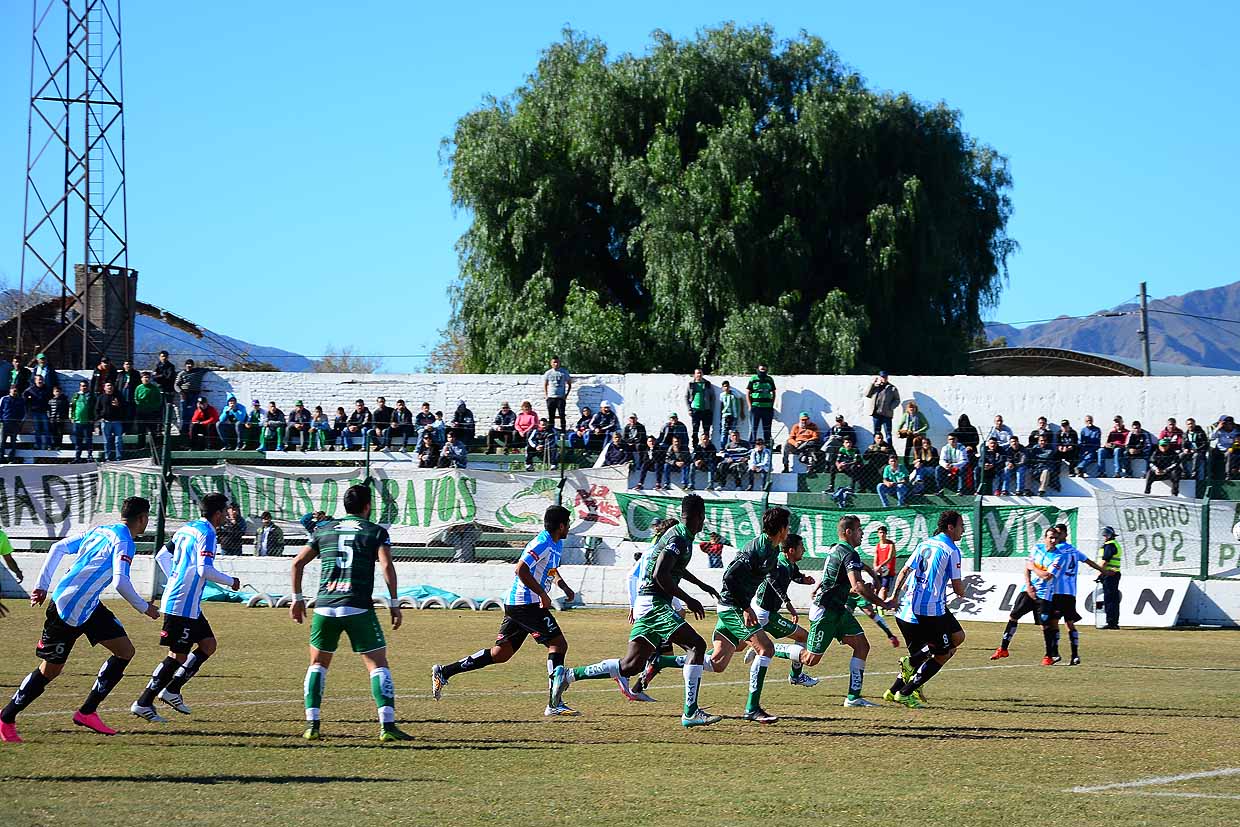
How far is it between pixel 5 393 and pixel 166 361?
4.21 meters

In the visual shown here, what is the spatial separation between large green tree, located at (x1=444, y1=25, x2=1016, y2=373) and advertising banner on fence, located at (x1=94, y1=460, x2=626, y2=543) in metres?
14.0

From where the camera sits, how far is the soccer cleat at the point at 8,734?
10258mm

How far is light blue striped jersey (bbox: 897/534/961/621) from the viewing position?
13016 millimetres

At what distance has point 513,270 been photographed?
4531cm

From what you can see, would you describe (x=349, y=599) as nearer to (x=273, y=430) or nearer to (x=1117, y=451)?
(x=273, y=430)

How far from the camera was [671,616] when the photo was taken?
11414mm

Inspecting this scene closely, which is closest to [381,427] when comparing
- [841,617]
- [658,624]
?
[841,617]

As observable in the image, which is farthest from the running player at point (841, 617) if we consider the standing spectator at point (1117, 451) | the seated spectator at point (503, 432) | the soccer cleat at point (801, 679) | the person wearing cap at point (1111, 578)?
the seated spectator at point (503, 432)

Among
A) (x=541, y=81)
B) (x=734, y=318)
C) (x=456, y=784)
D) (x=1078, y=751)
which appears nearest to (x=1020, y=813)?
(x=1078, y=751)

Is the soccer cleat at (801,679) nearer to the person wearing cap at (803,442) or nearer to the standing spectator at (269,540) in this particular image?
the standing spectator at (269,540)

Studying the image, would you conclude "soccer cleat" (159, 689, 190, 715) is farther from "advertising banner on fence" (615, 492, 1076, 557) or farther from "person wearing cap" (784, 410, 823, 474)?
"person wearing cap" (784, 410, 823, 474)

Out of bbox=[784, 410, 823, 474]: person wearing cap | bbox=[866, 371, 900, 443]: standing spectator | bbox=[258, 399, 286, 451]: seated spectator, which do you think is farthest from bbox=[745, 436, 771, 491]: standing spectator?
bbox=[258, 399, 286, 451]: seated spectator

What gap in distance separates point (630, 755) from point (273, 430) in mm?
25672

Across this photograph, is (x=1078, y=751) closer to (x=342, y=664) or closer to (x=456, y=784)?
(x=456, y=784)
